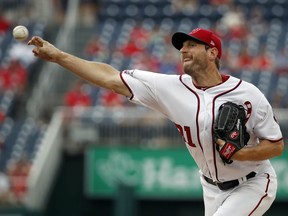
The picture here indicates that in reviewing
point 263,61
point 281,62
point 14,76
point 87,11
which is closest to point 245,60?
point 263,61

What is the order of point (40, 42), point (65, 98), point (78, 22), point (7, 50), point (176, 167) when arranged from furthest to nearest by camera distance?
point (78, 22) → point (7, 50) → point (65, 98) → point (176, 167) → point (40, 42)

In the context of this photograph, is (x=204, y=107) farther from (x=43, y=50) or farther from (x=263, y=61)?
(x=263, y=61)

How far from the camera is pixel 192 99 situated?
5.84m

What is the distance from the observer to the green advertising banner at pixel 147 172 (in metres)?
13.4

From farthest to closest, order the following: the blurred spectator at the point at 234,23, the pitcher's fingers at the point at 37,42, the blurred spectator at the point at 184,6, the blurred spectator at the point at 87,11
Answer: the blurred spectator at the point at 87,11, the blurred spectator at the point at 184,6, the blurred spectator at the point at 234,23, the pitcher's fingers at the point at 37,42

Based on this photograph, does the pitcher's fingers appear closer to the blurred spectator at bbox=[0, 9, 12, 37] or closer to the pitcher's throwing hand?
the pitcher's throwing hand

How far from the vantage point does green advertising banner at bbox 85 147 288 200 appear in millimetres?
13352

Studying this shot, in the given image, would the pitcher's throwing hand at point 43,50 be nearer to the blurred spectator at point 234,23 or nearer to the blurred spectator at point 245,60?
the blurred spectator at point 245,60

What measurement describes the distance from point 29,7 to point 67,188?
234 inches

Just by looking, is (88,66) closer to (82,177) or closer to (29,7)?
(82,177)

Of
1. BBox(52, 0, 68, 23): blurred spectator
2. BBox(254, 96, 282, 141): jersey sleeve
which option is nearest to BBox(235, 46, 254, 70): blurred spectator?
BBox(52, 0, 68, 23): blurred spectator

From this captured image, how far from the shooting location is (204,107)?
228 inches

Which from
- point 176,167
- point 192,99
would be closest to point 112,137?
point 176,167

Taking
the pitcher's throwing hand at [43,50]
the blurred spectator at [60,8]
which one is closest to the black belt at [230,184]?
the pitcher's throwing hand at [43,50]
